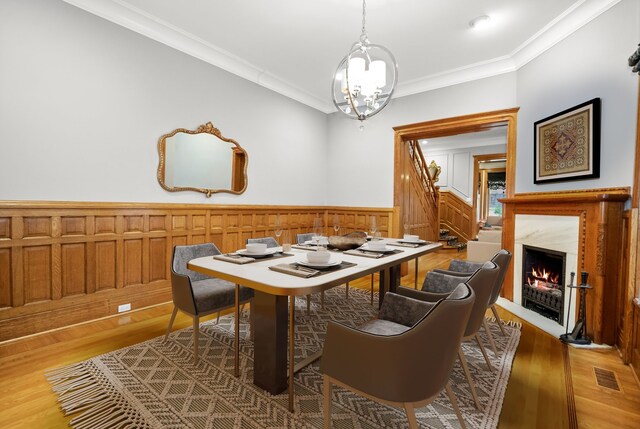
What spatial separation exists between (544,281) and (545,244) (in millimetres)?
426

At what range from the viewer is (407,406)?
3.89 feet

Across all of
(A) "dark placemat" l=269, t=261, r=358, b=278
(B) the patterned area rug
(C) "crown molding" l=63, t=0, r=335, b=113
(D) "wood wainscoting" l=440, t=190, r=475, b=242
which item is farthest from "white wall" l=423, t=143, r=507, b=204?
(A) "dark placemat" l=269, t=261, r=358, b=278

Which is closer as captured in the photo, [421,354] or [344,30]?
[421,354]

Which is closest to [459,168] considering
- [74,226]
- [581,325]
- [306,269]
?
[581,325]

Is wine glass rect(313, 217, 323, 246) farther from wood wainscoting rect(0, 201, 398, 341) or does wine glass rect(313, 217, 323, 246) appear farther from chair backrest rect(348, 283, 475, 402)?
wood wainscoting rect(0, 201, 398, 341)

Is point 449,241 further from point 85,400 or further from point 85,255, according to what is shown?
point 85,400

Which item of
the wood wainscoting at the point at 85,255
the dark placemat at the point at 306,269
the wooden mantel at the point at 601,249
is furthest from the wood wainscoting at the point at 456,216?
the dark placemat at the point at 306,269

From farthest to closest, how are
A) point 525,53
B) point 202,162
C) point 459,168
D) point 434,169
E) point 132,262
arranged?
point 459,168 → point 434,169 → point 202,162 → point 525,53 → point 132,262

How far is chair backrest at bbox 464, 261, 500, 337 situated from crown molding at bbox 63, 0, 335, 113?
145 inches

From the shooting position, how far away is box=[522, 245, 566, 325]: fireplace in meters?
3.04

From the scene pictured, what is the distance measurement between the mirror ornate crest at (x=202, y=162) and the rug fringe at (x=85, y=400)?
1.93 m

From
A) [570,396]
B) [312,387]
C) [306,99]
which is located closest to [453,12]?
[306,99]

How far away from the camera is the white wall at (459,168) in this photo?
8.66m

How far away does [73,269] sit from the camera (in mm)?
2756
